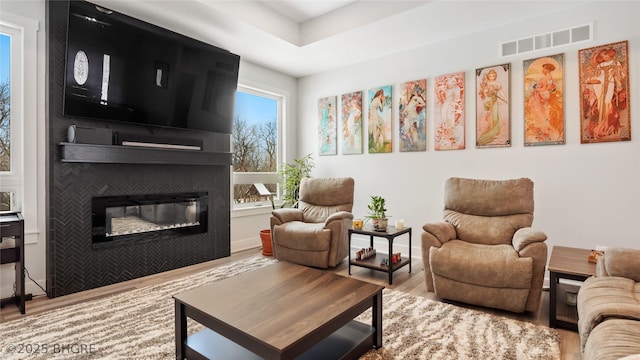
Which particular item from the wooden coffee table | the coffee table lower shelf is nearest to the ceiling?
the wooden coffee table

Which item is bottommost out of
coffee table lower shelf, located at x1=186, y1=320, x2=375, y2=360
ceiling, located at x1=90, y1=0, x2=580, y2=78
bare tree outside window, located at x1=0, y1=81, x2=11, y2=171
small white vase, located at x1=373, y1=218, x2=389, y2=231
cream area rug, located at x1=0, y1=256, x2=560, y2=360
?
cream area rug, located at x1=0, y1=256, x2=560, y2=360

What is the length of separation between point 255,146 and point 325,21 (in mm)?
1987

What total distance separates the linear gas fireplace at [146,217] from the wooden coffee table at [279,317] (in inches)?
72.1

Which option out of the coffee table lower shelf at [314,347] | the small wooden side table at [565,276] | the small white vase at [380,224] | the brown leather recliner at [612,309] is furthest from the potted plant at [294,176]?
the brown leather recliner at [612,309]

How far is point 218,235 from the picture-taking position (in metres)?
4.14

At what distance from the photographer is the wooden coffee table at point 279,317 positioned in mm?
1459

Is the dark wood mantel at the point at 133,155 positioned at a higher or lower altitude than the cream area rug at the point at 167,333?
higher

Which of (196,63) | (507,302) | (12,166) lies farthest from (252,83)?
(507,302)

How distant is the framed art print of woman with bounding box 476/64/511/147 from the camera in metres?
3.46

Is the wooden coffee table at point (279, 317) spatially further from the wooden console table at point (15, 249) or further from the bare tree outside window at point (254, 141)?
the bare tree outside window at point (254, 141)

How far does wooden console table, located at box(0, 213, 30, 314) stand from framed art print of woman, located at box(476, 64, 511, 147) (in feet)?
14.0

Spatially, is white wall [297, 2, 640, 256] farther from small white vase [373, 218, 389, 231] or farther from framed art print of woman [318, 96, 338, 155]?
small white vase [373, 218, 389, 231]

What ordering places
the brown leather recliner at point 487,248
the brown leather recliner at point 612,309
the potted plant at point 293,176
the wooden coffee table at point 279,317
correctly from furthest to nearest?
1. the potted plant at point 293,176
2. the brown leather recliner at point 487,248
3. the wooden coffee table at point 279,317
4. the brown leather recliner at point 612,309

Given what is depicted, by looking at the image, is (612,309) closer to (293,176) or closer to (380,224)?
(380,224)
